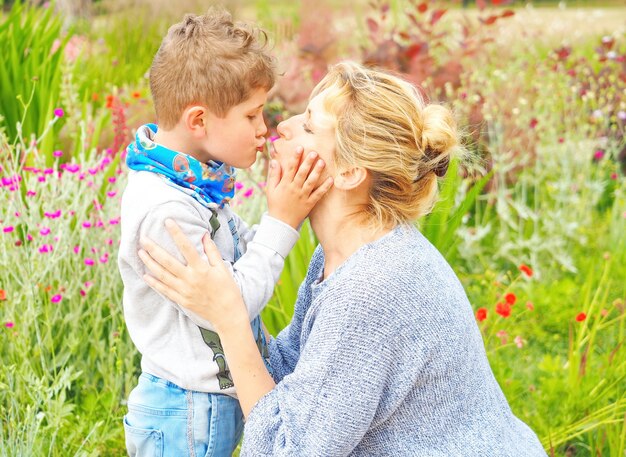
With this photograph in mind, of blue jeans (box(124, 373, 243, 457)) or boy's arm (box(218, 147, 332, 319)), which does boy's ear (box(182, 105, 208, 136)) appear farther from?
blue jeans (box(124, 373, 243, 457))

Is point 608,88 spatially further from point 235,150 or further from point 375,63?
point 235,150

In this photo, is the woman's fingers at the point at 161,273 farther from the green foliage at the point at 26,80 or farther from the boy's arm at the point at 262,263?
the green foliage at the point at 26,80

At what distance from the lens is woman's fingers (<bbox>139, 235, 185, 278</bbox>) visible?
209 cm

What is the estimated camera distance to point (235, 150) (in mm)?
2213

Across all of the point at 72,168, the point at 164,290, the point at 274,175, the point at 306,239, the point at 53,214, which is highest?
the point at 274,175

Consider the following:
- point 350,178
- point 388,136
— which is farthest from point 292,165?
point 388,136

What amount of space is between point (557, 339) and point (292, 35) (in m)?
6.12

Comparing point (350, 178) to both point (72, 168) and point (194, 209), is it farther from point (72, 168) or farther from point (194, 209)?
point (72, 168)

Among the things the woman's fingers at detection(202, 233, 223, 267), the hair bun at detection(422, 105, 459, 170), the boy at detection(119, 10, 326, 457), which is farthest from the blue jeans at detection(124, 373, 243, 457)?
the hair bun at detection(422, 105, 459, 170)

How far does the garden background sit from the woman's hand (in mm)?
681

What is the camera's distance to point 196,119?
2.17 meters

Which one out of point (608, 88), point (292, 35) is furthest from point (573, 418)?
point (292, 35)

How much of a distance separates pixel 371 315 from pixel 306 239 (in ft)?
4.01

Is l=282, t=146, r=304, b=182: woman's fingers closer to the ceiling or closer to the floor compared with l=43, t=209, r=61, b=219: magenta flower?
closer to the ceiling
